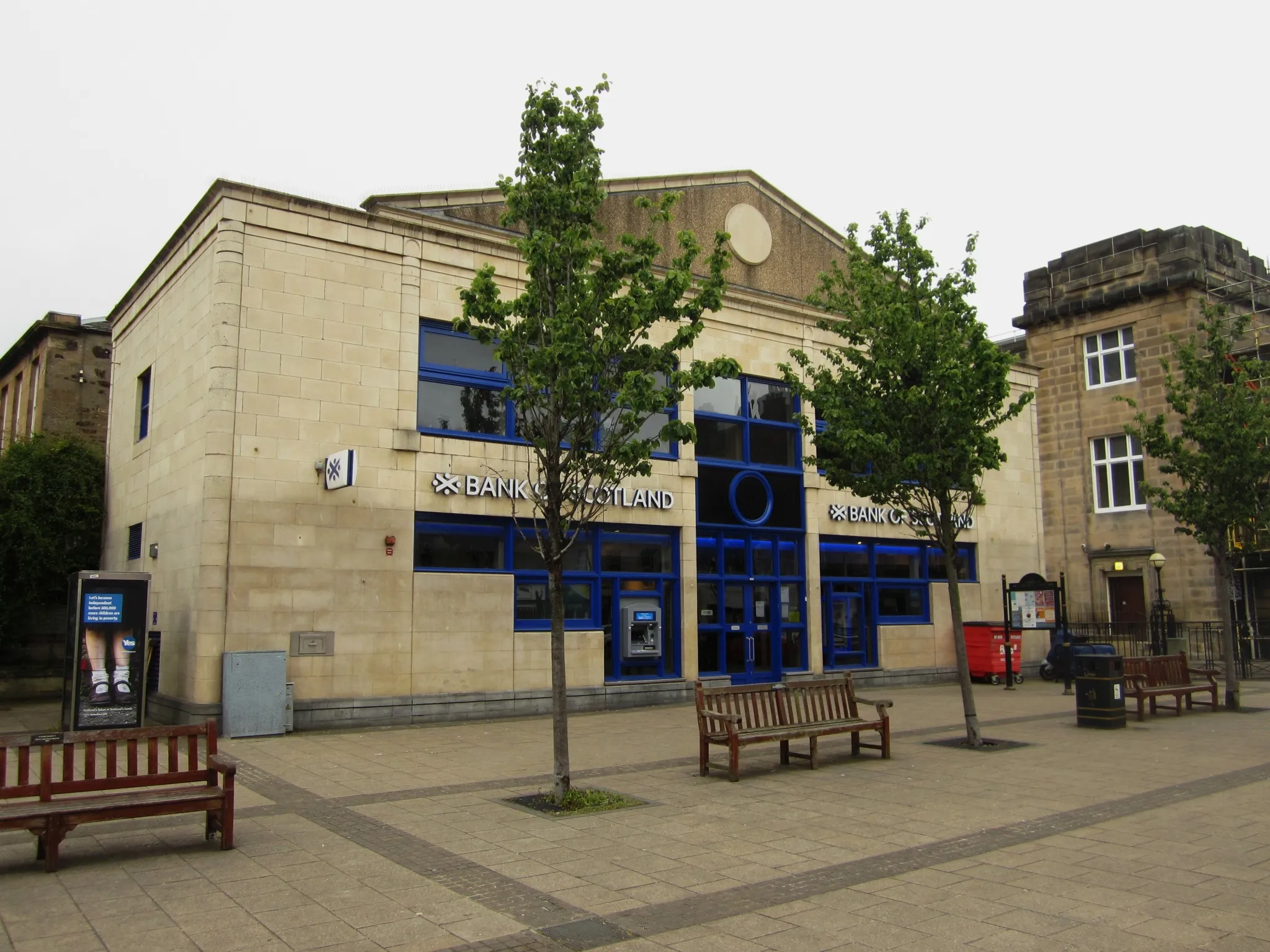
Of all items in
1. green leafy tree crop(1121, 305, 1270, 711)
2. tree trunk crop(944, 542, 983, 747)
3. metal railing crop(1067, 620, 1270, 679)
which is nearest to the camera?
tree trunk crop(944, 542, 983, 747)

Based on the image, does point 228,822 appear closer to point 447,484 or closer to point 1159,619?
point 447,484

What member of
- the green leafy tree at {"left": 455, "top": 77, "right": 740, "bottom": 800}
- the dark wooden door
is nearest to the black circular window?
the green leafy tree at {"left": 455, "top": 77, "right": 740, "bottom": 800}

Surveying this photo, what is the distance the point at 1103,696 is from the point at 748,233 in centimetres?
1153

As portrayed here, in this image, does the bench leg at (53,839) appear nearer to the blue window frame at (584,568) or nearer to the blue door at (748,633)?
the blue window frame at (584,568)

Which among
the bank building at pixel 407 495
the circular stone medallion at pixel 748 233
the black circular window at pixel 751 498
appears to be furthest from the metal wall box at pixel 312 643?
the circular stone medallion at pixel 748 233

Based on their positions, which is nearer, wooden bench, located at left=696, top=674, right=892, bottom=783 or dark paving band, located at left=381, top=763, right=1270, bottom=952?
dark paving band, located at left=381, top=763, right=1270, bottom=952

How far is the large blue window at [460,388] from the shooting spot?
15703mm

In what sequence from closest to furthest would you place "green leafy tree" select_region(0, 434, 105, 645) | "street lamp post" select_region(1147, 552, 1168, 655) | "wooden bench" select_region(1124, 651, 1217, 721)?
1. "wooden bench" select_region(1124, 651, 1217, 721)
2. "green leafy tree" select_region(0, 434, 105, 645)
3. "street lamp post" select_region(1147, 552, 1168, 655)

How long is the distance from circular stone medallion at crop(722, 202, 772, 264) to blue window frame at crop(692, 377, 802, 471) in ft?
9.24

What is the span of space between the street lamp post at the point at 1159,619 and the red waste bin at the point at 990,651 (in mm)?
3529

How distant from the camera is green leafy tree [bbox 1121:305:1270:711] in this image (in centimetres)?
1588

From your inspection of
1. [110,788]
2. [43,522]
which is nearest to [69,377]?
[43,522]

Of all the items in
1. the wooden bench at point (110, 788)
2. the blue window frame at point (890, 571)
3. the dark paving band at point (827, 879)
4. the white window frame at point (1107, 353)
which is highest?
the white window frame at point (1107, 353)

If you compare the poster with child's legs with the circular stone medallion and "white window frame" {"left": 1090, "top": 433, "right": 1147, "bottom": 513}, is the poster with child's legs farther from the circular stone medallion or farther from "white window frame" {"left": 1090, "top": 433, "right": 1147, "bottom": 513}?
"white window frame" {"left": 1090, "top": 433, "right": 1147, "bottom": 513}
